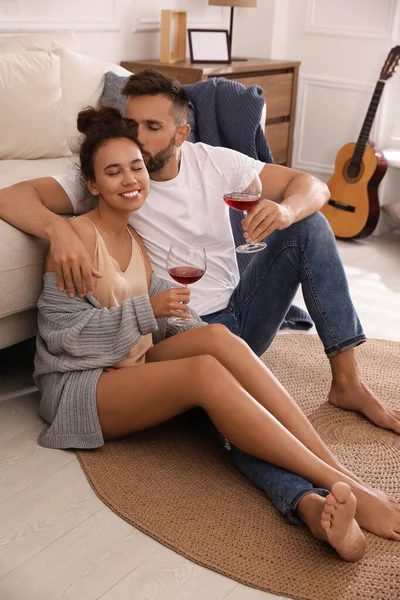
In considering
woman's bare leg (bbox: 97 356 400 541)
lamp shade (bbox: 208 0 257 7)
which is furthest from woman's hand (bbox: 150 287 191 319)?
lamp shade (bbox: 208 0 257 7)

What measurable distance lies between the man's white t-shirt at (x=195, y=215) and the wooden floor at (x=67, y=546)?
0.60 metres

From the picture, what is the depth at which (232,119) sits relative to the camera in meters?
2.79

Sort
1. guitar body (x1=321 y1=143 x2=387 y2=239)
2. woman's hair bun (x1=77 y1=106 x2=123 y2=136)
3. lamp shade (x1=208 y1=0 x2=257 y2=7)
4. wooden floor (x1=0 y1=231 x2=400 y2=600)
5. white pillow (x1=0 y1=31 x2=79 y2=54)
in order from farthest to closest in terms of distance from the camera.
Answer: lamp shade (x1=208 y1=0 x2=257 y2=7)
guitar body (x1=321 y1=143 x2=387 y2=239)
white pillow (x1=0 y1=31 x2=79 y2=54)
woman's hair bun (x1=77 y1=106 x2=123 y2=136)
wooden floor (x1=0 y1=231 x2=400 y2=600)

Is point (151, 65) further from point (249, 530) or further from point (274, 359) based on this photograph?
point (249, 530)

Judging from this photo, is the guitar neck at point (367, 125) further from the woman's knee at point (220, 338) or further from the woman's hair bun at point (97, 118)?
the woman's knee at point (220, 338)

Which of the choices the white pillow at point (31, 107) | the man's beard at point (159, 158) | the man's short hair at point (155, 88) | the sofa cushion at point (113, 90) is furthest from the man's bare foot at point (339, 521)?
the sofa cushion at point (113, 90)

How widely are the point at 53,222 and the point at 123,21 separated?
2386 mm

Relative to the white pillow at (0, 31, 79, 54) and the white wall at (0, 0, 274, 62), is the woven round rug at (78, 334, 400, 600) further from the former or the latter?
the white wall at (0, 0, 274, 62)

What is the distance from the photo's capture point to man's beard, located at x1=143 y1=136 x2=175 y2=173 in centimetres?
211

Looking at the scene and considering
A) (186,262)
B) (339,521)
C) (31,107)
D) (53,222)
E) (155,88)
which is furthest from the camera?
(31,107)

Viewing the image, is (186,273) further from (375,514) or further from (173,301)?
(375,514)

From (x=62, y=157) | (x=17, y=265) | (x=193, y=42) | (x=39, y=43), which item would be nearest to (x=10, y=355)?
(x=17, y=265)

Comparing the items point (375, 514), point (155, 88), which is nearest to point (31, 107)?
point (155, 88)

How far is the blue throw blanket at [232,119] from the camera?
9.07 feet
